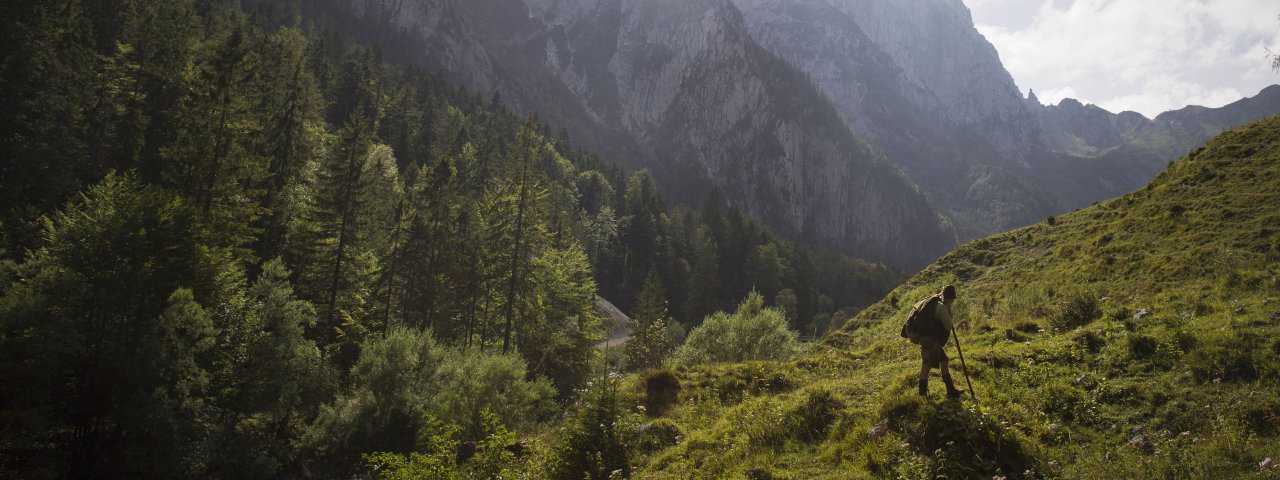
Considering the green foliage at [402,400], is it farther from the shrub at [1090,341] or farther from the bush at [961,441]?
the shrub at [1090,341]

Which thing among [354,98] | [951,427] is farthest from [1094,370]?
[354,98]

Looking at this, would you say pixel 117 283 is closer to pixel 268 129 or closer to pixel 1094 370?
pixel 268 129

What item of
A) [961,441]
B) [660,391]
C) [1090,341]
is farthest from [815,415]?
[660,391]

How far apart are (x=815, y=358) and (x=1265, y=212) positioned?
13.1 meters

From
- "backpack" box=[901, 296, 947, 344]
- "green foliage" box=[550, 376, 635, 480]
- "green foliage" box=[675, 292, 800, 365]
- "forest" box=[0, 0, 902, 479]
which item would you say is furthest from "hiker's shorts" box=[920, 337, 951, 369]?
"green foliage" box=[675, 292, 800, 365]

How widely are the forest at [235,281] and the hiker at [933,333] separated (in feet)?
23.5

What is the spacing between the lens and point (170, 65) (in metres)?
39.0

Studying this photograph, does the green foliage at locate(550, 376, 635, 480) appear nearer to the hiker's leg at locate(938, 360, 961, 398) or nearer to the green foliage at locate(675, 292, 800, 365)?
the hiker's leg at locate(938, 360, 961, 398)

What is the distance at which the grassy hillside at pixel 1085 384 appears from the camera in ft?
24.6

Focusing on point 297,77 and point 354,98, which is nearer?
point 297,77

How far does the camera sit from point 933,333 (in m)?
9.85

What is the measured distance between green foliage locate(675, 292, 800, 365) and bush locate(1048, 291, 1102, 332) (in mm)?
12654

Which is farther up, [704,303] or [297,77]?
[297,77]

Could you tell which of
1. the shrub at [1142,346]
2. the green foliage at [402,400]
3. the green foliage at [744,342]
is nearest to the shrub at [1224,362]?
the shrub at [1142,346]
